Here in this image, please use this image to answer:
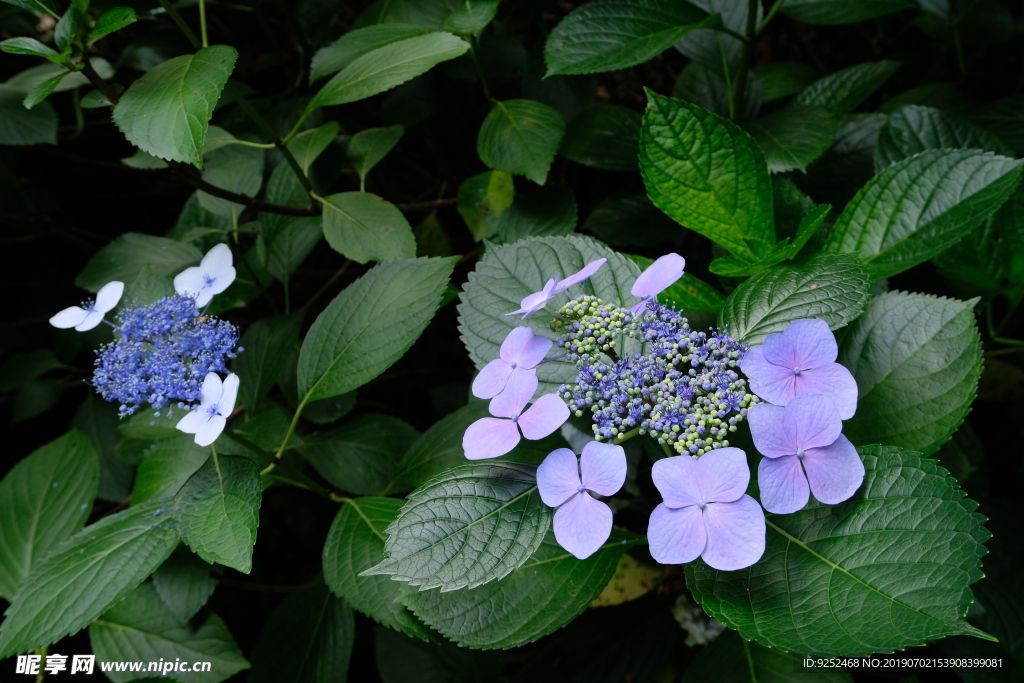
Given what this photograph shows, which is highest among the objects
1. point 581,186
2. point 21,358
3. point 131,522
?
point 581,186

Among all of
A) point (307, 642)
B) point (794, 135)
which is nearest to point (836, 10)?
point (794, 135)

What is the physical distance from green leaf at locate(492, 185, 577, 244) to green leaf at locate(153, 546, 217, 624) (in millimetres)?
746

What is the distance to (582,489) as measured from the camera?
62cm

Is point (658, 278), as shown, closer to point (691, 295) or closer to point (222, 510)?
point (691, 295)

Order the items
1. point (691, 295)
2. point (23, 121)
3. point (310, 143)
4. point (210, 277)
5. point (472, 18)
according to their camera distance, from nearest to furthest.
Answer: point (691, 295)
point (210, 277)
point (472, 18)
point (310, 143)
point (23, 121)

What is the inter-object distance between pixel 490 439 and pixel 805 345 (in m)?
0.31

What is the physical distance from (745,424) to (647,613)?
523 millimetres

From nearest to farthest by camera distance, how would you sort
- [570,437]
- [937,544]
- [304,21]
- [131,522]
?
[937,544]
[570,437]
[131,522]
[304,21]

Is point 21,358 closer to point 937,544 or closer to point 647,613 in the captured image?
point 647,613

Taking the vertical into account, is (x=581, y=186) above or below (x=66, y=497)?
above

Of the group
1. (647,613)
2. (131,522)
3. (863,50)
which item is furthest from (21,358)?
(863,50)

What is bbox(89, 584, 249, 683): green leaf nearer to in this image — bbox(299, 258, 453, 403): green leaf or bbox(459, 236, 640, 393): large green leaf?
bbox(299, 258, 453, 403): green leaf

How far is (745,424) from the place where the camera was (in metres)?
0.87

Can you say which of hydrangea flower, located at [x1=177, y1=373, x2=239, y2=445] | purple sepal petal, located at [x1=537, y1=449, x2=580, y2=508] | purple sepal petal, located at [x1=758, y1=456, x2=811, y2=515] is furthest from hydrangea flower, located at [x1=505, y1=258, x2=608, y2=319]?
hydrangea flower, located at [x1=177, y1=373, x2=239, y2=445]
